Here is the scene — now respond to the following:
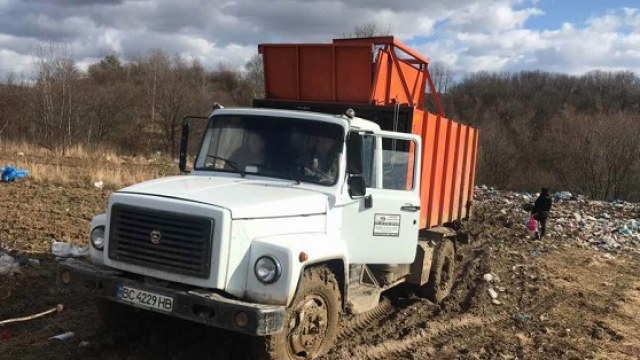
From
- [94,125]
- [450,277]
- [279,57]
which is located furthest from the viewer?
[94,125]

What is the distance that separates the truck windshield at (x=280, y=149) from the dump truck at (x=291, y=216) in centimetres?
1

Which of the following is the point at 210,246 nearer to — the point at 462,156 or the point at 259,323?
the point at 259,323

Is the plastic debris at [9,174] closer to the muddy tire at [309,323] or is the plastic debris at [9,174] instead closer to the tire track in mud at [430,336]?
the tire track in mud at [430,336]

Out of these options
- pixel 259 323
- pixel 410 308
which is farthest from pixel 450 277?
pixel 259 323

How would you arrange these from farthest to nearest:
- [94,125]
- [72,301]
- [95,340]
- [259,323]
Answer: [94,125] → [72,301] → [95,340] → [259,323]

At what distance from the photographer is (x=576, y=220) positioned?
1559cm

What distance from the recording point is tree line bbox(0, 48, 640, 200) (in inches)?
1357

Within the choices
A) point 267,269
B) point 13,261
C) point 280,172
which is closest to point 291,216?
point 267,269

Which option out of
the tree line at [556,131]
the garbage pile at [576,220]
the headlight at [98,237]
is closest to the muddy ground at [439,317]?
the headlight at [98,237]

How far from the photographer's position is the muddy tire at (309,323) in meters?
4.37

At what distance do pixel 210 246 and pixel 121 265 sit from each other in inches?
36.2

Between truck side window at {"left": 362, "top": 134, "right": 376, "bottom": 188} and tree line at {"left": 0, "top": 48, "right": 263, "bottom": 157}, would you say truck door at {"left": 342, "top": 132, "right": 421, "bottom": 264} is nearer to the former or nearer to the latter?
truck side window at {"left": 362, "top": 134, "right": 376, "bottom": 188}

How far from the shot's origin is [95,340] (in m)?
5.08

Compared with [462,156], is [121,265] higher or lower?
lower
